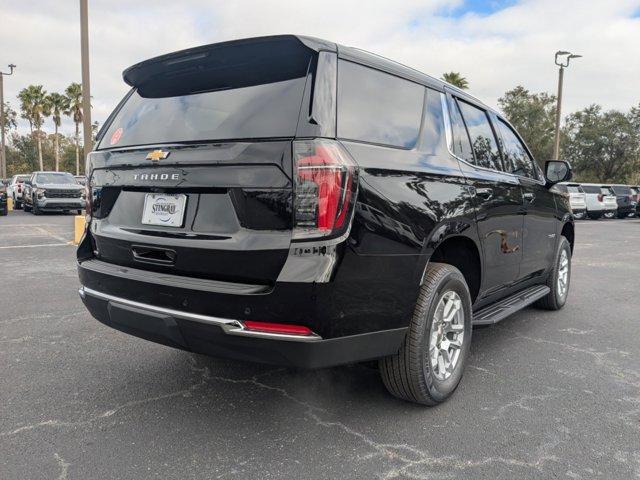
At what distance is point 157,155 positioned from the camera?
2615mm

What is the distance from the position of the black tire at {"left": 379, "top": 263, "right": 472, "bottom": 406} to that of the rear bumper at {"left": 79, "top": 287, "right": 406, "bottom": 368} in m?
0.12

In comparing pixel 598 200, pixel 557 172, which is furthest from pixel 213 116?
pixel 598 200

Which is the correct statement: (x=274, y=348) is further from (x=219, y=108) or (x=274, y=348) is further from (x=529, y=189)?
(x=529, y=189)

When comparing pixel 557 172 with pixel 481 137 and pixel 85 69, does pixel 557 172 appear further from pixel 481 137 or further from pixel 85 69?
pixel 85 69

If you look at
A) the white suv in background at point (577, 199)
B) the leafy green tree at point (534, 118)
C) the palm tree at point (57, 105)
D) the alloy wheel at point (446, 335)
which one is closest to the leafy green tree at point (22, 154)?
the palm tree at point (57, 105)

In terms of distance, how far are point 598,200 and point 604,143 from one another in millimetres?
20918

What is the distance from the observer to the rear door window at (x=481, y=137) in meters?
3.57

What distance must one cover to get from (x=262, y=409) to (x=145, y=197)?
51.9 inches

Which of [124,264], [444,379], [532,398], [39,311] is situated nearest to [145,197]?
[124,264]

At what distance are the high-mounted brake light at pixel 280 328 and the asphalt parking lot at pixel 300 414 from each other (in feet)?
2.06

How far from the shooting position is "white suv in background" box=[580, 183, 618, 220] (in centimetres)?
2375

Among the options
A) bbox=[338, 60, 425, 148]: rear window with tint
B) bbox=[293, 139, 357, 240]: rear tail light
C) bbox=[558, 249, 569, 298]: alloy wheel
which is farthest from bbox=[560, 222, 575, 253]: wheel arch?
bbox=[293, 139, 357, 240]: rear tail light

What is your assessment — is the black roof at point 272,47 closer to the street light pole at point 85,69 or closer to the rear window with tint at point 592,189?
the street light pole at point 85,69

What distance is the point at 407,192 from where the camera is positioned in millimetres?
2584
